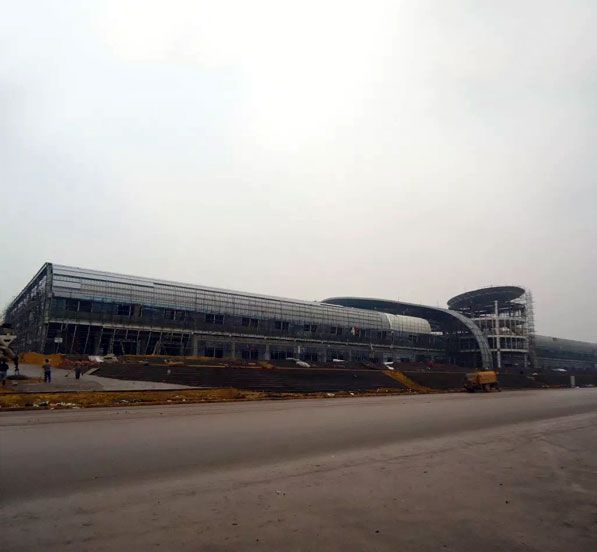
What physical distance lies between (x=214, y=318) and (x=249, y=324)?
7.07 metres

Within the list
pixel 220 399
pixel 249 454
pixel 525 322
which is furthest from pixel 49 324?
pixel 525 322

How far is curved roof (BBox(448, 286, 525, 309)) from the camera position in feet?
364

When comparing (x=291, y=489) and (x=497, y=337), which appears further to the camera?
(x=497, y=337)

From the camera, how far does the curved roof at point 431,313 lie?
106m

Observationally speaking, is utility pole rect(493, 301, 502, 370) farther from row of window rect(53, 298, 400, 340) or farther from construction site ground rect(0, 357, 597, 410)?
row of window rect(53, 298, 400, 340)

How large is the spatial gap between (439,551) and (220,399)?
1011 inches

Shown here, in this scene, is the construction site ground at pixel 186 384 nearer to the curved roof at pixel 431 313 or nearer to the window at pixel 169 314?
the window at pixel 169 314

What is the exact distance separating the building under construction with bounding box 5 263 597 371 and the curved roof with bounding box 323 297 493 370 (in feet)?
0.85

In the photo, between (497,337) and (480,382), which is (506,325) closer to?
(497,337)

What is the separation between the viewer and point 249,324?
8412 cm

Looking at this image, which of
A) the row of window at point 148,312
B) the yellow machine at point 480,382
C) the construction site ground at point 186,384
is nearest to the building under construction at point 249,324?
the row of window at point 148,312

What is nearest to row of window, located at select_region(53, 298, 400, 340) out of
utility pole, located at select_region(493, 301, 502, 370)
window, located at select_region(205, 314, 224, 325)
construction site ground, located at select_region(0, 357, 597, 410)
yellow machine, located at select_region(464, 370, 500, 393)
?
window, located at select_region(205, 314, 224, 325)

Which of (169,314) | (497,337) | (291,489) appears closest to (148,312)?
(169,314)

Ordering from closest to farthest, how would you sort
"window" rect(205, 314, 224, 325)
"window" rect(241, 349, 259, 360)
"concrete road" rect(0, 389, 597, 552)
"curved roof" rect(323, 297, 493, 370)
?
"concrete road" rect(0, 389, 597, 552) < "window" rect(205, 314, 224, 325) < "window" rect(241, 349, 259, 360) < "curved roof" rect(323, 297, 493, 370)
